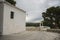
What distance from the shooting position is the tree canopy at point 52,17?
35.2m

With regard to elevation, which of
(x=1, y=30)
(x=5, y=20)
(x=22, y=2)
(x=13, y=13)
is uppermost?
(x=22, y=2)

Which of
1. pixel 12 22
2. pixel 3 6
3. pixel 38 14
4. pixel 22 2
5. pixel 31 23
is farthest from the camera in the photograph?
pixel 38 14

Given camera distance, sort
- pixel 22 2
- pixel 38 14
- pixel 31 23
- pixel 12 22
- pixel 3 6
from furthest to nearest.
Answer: pixel 38 14
pixel 31 23
pixel 22 2
pixel 12 22
pixel 3 6

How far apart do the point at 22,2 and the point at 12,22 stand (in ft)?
31.4

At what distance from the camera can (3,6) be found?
13406 mm

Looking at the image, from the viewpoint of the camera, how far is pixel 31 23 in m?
34.6

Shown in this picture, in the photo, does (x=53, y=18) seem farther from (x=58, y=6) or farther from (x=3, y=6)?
(x=3, y=6)

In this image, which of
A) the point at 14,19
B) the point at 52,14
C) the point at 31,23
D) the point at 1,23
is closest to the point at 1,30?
the point at 1,23

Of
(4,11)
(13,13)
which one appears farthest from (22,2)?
(4,11)

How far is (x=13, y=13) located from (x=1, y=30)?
140 inches

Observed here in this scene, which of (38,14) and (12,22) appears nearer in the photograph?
(12,22)

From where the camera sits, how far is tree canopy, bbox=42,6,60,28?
116 ft

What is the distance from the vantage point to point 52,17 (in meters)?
36.3

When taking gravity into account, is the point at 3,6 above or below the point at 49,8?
below
